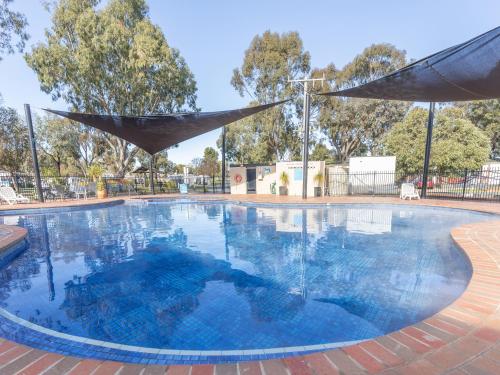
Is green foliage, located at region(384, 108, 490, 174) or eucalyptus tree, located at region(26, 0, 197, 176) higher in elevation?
eucalyptus tree, located at region(26, 0, 197, 176)

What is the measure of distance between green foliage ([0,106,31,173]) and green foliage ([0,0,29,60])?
10.5 meters

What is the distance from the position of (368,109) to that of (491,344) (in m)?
22.0

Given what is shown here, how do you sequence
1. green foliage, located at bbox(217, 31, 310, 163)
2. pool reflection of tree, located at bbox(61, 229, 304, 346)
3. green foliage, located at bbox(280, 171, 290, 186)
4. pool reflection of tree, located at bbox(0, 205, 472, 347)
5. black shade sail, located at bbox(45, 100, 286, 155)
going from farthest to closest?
green foliage, located at bbox(217, 31, 310, 163) < green foliage, located at bbox(280, 171, 290, 186) < black shade sail, located at bbox(45, 100, 286, 155) < pool reflection of tree, located at bbox(0, 205, 472, 347) < pool reflection of tree, located at bbox(61, 229, 304, 346)

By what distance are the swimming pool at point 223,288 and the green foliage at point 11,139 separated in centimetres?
1576

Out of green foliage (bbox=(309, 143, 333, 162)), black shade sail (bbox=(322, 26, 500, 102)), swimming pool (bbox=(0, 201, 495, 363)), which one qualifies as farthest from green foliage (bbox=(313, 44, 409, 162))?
swimming pool (bbox=(0, 201, 495, 363))

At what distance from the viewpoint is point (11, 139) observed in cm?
1755

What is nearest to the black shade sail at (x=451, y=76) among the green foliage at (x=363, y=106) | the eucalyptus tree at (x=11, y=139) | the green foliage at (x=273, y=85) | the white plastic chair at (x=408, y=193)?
the white plastic chair at (x=408, y=193)

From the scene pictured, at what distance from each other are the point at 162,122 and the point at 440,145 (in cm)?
1811

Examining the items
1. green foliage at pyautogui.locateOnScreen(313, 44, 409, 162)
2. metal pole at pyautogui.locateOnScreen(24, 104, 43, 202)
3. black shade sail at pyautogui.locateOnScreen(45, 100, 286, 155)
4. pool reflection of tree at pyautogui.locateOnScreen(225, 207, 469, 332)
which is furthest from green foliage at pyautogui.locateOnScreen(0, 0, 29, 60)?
green foliage at pyautogui.locateOnScreen(313, 44, 409, 162)

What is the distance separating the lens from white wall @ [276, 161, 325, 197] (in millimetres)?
13109

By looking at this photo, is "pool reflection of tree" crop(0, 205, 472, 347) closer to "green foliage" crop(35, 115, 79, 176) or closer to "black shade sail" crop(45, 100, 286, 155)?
"black shade sail" crop(45, 100, 286, 155)

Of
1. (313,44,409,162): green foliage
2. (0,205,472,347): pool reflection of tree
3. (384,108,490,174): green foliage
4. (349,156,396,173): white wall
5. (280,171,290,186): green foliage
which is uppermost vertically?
(313,44,409,162): green foliage

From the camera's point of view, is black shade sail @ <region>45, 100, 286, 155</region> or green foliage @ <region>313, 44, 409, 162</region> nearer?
black shade sail @ <region>45, 100, 286, 155</region>

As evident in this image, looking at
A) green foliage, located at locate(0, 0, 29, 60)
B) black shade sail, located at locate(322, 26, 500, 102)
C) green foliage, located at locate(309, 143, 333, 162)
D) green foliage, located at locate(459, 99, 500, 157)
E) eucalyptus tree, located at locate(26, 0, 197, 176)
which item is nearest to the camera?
black shade sail, located at locate(322, 26, 500, 102)
